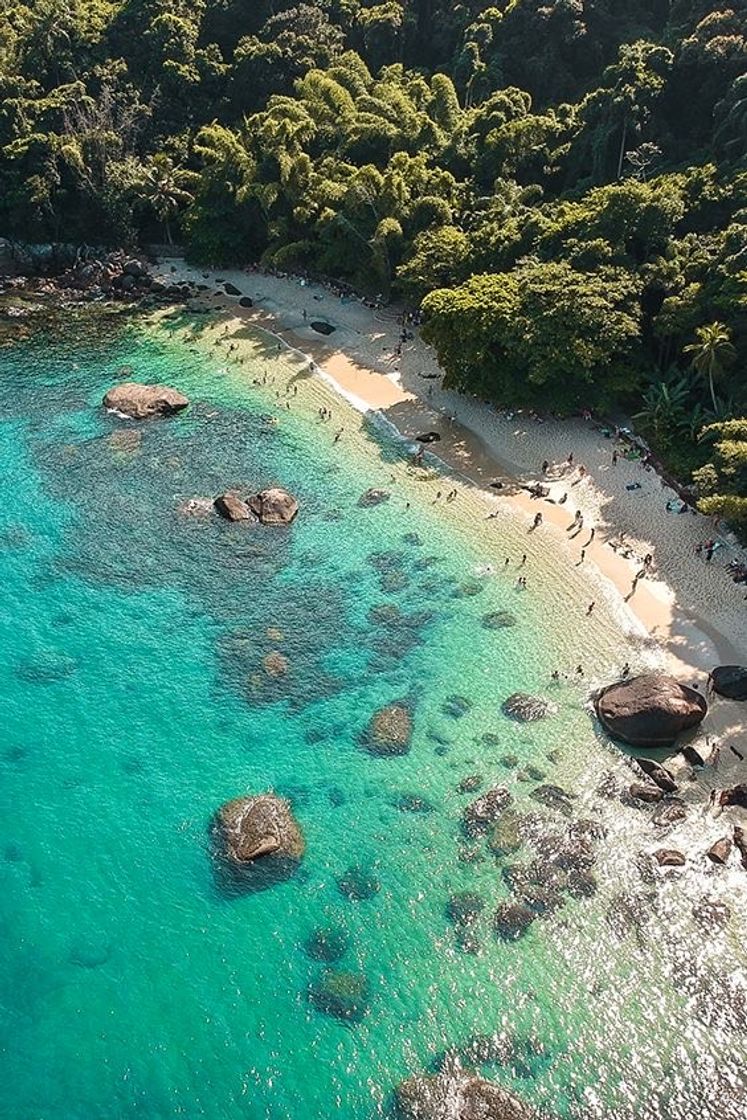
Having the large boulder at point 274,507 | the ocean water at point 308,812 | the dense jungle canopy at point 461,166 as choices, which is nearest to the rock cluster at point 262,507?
the large boulder at point 274,507

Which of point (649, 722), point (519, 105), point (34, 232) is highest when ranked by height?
point (519, 105)

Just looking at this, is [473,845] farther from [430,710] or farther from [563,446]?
[563,446]

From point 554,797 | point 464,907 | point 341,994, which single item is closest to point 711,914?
point 554,797

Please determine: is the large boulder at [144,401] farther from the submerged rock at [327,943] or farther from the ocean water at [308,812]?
the submerged rock at [327,943]

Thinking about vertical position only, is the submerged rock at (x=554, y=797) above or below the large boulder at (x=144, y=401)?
above

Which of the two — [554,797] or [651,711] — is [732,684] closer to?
[651,711]

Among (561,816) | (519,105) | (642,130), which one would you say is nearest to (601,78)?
(519,105)
